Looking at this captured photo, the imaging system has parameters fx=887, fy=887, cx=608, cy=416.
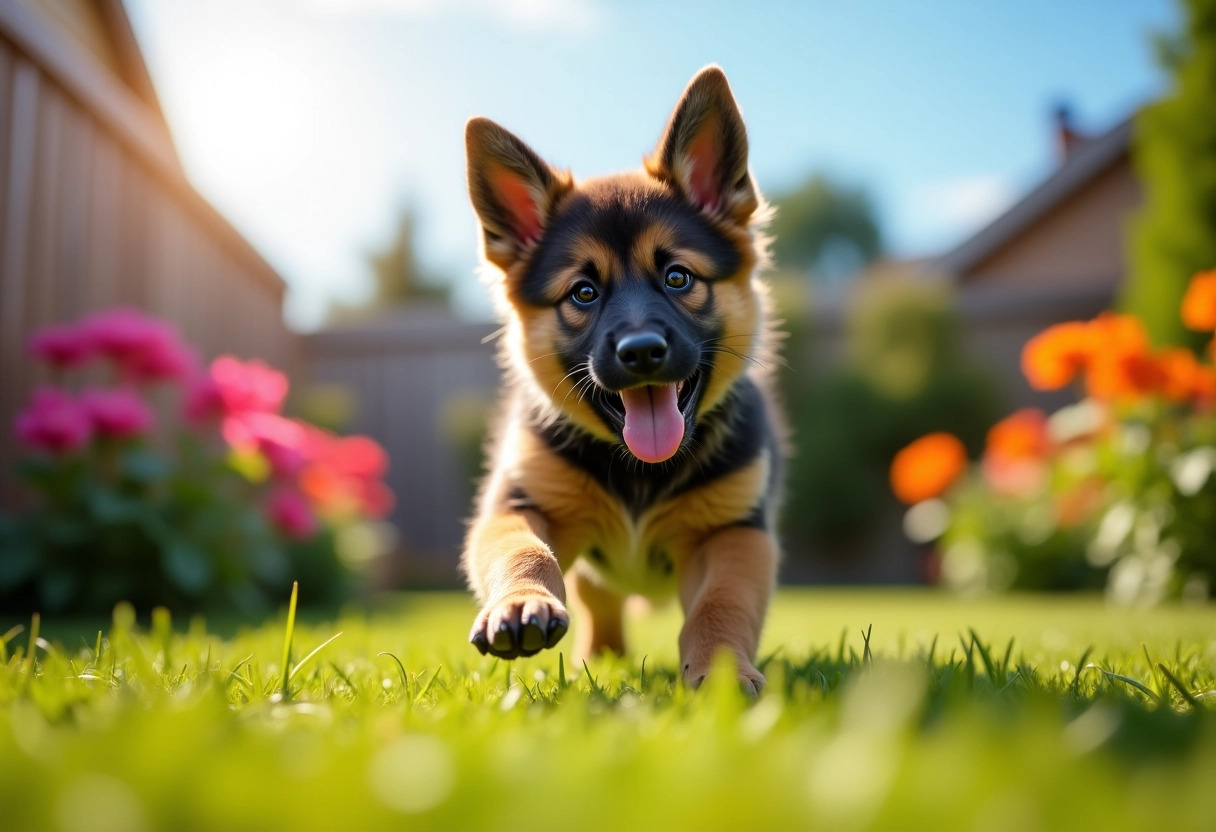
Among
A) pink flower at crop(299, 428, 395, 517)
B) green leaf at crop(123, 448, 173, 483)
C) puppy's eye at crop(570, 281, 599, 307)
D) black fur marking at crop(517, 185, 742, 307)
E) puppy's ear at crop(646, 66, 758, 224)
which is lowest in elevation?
pink flower at crop(299, 428, 395, 517)

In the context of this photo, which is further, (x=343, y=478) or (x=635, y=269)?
(x=343, y=478)

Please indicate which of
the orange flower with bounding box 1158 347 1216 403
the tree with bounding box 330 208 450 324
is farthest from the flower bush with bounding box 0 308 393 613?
the tree with bounding box 330 208 450 324

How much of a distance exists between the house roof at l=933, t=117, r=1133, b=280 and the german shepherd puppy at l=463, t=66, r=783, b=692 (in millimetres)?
13467

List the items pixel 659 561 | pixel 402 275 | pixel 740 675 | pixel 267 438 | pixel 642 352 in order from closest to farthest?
pixel 740 675 → pixel 642 352 → pixel 659 561 → pixel 267 438 → pixel 402 275

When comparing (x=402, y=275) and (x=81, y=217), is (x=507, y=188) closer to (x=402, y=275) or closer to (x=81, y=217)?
(x=81, y=217)

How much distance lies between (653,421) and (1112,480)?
17.3 feet

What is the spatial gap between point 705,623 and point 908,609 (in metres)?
4.56

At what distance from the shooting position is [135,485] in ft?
16.2

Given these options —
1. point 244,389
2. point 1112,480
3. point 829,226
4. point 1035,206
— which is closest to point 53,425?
point 244,389

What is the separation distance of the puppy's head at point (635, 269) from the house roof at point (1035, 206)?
13.4m

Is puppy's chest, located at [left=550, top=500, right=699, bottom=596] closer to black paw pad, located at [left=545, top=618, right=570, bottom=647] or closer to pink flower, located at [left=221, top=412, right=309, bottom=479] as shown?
black paw pad, located at [left=545, top=618, right=570, bottom=647]

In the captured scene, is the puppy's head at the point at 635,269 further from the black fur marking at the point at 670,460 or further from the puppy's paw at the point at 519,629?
the puppy's paw at the point at 519,629

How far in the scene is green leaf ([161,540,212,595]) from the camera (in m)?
4.69

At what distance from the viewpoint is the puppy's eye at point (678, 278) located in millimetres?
2611
